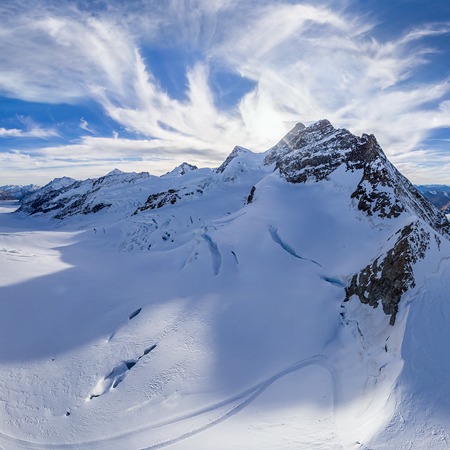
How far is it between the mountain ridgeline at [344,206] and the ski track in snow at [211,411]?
461 cm

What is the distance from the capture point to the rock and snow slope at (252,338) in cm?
1109

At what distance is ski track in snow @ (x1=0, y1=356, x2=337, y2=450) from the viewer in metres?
11.1

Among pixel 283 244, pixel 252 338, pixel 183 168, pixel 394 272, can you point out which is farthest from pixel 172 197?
pixel 183 168

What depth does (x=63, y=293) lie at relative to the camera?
71.6 feet

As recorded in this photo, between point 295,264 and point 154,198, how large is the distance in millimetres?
51424

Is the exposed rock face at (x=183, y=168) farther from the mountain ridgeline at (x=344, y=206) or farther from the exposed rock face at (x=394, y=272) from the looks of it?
the exposed rock face at (x=394, y=272)

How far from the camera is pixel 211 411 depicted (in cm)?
1254

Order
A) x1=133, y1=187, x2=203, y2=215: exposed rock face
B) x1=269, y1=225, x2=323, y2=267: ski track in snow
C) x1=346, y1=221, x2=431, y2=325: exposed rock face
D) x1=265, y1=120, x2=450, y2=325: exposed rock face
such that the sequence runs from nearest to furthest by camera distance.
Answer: x1=346, y1=221, x2=431, y2=325: exposed rock face → x1=265, y1=120, x2=450, y2=325: exposed rock face → x1=269, y1=225, x2=323, y2=267: ski track in snow → x1=133, y1=187, x2=203, y2=215: exposed rock face

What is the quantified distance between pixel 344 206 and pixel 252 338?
18.8m

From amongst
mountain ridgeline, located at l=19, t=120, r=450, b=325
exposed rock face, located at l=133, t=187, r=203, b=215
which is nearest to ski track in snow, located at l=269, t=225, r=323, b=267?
mountain ridgeline, located at l=19, t=120, r=450, b=325

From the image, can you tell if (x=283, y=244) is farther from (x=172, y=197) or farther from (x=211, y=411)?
(x=172, y=197)

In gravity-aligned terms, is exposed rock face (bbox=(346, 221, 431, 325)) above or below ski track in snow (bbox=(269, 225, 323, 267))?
below

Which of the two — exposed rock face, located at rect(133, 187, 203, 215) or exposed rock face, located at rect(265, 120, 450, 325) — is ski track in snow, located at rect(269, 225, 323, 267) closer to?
exposed rock face, located at rect(265, 120, 450, 325)

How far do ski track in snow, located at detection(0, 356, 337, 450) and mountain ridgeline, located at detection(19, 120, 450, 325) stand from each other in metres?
4.61
